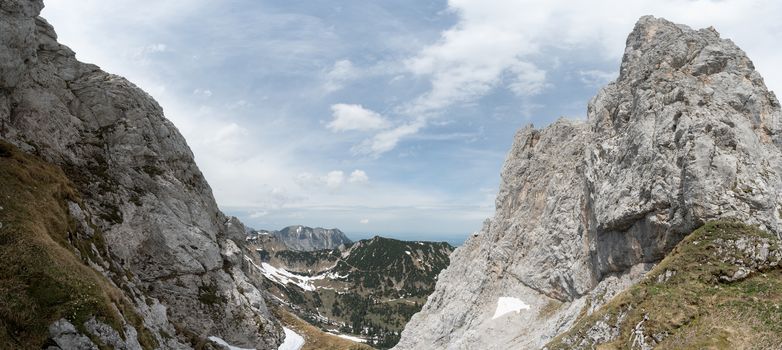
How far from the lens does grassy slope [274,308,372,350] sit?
207 ft

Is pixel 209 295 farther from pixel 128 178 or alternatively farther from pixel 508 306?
pixel 508 306

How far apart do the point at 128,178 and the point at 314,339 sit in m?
37.6

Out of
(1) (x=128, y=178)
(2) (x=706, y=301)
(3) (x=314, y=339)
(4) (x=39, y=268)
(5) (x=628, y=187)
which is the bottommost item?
(3) (x=314, y=339)

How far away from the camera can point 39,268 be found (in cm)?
2123

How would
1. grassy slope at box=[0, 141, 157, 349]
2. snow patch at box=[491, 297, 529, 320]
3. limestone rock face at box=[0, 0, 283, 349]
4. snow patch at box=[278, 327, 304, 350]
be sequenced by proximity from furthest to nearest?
snow patch at box=[491, 297, 529, 320], snow patch at box=[278, 327, 304, 350], limestone rock face at box=[0, 0, 283, 349], grassy slope at box=[0, 141, 157, 349]

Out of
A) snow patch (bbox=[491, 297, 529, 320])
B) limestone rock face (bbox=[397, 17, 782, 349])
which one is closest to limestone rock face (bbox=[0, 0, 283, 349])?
limestone rock face (bbox=[397, 17, 782, 349])

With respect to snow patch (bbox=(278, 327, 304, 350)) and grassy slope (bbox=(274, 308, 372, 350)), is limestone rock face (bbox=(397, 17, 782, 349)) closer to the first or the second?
grassy slope (bbox=(274, 308, 372, 350))

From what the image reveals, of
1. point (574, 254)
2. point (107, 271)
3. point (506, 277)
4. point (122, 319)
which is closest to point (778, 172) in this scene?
point (574, 254)

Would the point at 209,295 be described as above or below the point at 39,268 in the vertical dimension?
below

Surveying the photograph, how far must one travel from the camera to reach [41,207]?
89.5 ft

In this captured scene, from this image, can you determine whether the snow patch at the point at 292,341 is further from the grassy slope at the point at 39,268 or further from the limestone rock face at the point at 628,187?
the grassy slope at the point at 39,268

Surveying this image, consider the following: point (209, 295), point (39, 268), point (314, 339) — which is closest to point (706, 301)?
point (39, 268)

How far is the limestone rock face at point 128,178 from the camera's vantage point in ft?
112

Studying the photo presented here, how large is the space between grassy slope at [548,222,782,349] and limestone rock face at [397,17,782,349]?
419 centimetres
